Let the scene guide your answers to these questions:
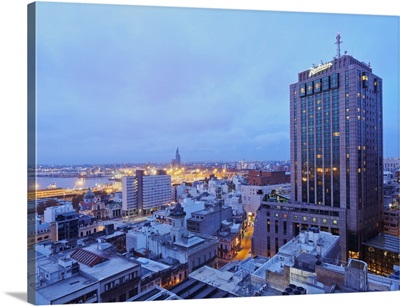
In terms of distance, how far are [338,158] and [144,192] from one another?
1392 centimetres

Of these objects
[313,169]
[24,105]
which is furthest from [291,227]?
[24,105]

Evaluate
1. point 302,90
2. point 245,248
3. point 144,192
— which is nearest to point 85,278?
point 245,248

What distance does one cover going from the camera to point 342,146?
10695 millimetres

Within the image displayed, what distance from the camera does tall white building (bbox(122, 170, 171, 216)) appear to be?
19.7 metres

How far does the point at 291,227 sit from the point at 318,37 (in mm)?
7415

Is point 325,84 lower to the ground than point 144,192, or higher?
higher

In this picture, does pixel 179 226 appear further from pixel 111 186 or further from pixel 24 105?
pixel 111 186

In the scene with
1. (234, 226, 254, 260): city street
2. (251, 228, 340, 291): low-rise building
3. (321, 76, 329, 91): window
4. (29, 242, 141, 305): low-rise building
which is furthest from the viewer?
(234, 226, 254, 260): city street

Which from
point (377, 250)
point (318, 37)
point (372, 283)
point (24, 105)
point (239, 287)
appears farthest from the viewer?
point (377, 250)

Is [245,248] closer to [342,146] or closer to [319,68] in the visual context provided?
[342,146]

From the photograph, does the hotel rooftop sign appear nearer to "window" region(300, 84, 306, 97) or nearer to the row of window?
the row of window

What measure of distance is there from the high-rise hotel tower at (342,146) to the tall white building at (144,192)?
38.3 ft

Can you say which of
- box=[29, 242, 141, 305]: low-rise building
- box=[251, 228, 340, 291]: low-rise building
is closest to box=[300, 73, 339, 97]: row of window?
box=[251, 228, 340, 291]: low-rise building

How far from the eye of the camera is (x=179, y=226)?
8445mm
